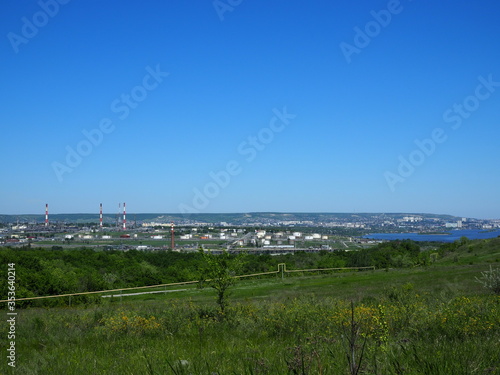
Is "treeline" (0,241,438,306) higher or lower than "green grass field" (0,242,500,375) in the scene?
lower

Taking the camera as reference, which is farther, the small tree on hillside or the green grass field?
the small tree on hillside

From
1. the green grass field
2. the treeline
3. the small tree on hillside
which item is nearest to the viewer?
the green grass field

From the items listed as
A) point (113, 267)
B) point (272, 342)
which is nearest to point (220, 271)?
point (272, 342)

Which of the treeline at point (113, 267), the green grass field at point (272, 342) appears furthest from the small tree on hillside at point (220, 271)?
the treeline at point (113, 267)

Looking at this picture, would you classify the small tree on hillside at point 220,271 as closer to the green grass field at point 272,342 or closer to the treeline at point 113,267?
the green grass field at point 272,342

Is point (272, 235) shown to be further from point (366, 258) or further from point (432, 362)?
point (432, 362)

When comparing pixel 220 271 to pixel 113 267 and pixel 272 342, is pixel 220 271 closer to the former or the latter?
pixel 272 342

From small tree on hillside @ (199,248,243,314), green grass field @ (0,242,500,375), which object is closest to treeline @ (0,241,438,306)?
small tree on hillside @ (199,248,243,314)

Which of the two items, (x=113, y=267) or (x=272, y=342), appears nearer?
(x=272, y=342)

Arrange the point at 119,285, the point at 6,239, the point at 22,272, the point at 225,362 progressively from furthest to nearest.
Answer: the point at 6,239
the point at 119,285
the point at 22,272
the point at 225,362

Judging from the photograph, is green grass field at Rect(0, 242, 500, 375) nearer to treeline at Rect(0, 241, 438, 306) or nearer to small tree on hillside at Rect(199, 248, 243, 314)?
small tree on hillside at Rect(199, 248, 243, 314)

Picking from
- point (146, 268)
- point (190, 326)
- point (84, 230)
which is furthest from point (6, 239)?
point (190, 326)
